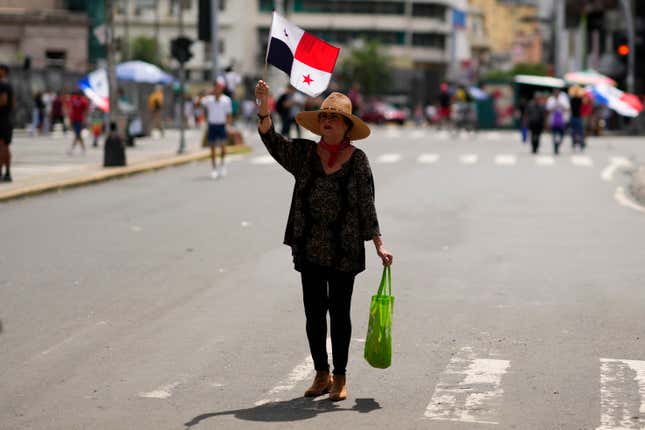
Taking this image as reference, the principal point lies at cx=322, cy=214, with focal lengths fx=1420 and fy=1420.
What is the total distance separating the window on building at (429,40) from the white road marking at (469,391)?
119938 millimetres

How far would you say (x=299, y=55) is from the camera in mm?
8164

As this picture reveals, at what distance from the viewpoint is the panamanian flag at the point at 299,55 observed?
8086 millimetres

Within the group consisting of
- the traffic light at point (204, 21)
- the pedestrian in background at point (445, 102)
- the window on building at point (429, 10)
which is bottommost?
the window on building at point (429, 10)

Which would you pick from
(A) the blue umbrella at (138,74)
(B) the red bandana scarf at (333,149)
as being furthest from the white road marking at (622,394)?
(A) the blue umbrella at (138,74)

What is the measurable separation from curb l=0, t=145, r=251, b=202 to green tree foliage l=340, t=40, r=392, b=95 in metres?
80.0

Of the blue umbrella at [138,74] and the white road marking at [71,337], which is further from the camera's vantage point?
the blue umbrella at [138,74]

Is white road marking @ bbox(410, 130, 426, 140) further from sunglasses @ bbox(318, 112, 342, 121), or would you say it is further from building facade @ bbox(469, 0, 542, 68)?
building facade @ bbox(469, 0, 542, 68)

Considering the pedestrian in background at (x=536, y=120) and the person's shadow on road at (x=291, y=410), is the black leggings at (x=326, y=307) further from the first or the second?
the pedestrian in background at (x=536, y=120)

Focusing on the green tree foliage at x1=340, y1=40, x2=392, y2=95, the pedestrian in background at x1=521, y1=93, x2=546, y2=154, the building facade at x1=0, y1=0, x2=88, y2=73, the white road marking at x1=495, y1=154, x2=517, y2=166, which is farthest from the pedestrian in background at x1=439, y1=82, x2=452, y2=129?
the green tree foliage at x1=340, y1=40, x2=392, y2=95

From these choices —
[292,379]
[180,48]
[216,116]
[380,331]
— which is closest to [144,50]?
[180,48]

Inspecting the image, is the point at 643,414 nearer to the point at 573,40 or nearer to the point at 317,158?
the point at 317,158

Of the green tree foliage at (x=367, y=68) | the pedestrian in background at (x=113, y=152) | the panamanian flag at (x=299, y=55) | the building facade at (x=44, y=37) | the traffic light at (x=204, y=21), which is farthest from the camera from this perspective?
the green tree foliage at (x=367, y=68)

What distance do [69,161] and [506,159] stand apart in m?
10.4

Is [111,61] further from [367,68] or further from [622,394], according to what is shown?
[367,68]
